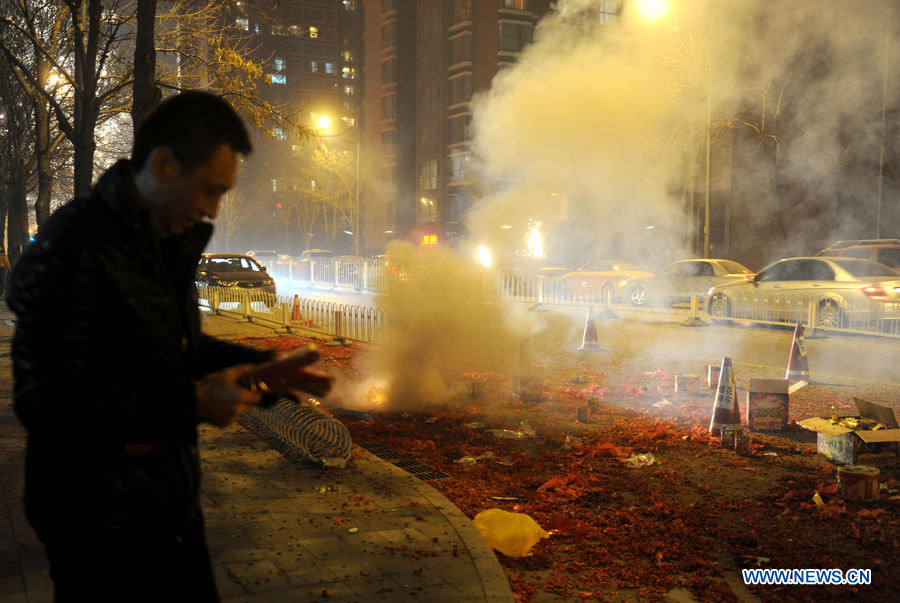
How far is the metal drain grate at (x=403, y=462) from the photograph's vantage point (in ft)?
19.6

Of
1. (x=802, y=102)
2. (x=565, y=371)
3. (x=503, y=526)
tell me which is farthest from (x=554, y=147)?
(x=503, y=526)

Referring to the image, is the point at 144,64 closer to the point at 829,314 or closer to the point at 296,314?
the point at 296,314

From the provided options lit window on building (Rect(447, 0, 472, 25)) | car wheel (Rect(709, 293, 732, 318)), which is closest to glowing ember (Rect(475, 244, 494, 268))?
car wheel (Rect(709, 293, 732, 318))

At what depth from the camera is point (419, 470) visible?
6.10 meters

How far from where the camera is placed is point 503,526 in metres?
4.62

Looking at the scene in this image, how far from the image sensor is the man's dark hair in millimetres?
1741

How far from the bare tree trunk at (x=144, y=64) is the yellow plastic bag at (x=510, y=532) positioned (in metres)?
5.57

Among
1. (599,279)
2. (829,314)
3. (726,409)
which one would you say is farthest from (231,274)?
(726,409)

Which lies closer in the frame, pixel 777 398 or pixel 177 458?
pixel 177 458

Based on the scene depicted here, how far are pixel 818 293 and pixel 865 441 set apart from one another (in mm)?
10557

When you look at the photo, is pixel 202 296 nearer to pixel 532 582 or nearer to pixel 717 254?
pixel 532 582

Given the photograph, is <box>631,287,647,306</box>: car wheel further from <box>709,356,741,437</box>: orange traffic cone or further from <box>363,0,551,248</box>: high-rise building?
<box>363,0,551,248</box>: high-rise building

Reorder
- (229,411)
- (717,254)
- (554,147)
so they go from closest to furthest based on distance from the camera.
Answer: (229,411) → (554,147) → (717,254)

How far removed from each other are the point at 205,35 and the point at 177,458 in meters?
14.3
